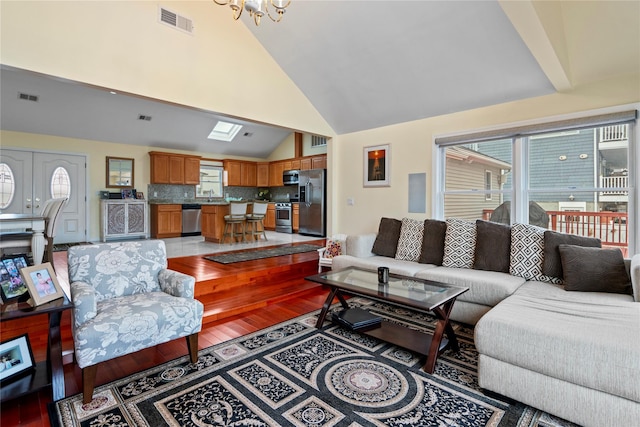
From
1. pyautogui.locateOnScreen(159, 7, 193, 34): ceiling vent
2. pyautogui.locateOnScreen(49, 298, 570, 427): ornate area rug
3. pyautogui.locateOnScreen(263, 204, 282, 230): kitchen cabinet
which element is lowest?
pyautogui.locateOnScreen(49, 298, 570, 427): ornate area rug

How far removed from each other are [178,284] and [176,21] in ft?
9.63

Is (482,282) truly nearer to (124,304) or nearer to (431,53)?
(431,53)

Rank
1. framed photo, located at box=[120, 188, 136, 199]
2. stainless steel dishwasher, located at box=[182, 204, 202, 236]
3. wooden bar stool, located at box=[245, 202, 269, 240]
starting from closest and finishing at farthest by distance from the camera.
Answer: wooden bar stool, located at box=[245, 202, 269, 240]
framed photo, located at box=[120, 188, 136, 199]
stainless steel dishwasher, located at box=[182, 204, 202, 236]

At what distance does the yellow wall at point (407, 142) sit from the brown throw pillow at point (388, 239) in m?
0.62

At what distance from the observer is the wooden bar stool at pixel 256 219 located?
21.2 feet

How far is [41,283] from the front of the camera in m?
1.85

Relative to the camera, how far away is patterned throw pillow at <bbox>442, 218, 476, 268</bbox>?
11.0 ft

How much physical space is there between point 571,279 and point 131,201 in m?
7.84

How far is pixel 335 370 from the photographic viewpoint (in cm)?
214

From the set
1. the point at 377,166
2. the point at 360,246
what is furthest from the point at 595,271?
the point at 377,166

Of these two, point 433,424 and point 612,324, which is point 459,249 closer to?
point 612,324

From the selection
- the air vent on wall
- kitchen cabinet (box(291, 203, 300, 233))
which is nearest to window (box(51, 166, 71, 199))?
kitchen cabinet (box(291, 203, 300, 233))

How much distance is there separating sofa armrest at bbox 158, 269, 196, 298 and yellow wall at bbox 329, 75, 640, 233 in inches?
125

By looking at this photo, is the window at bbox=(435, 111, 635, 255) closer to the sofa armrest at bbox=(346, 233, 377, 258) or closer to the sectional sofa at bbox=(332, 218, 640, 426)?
the sectional sofa at bbox=(332, 218, 640, 426)
